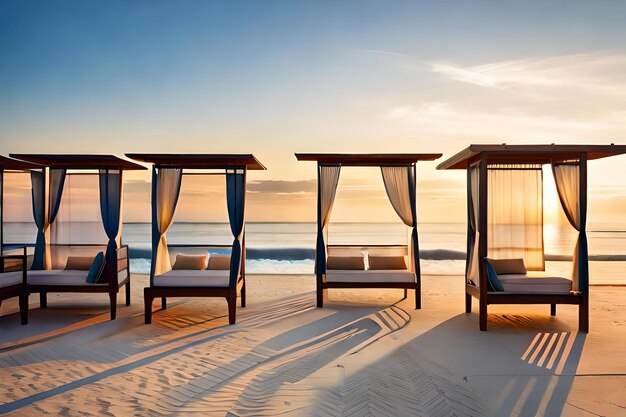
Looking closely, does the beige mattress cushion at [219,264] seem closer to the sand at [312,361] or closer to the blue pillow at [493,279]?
the sand at [312,361]

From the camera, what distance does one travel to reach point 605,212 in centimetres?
3117

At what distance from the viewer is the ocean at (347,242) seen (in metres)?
18.6

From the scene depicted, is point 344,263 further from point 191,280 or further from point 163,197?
point 163,197

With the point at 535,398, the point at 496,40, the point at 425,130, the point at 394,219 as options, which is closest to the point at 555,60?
the point at 496,40

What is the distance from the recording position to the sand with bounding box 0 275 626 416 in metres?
4.00

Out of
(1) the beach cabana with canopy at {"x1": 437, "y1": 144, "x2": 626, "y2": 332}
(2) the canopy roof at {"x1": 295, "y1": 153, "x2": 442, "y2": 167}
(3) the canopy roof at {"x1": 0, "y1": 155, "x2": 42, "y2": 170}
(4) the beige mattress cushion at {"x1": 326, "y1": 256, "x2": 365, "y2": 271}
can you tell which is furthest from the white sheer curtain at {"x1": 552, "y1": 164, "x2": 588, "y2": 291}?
(3) the canopy roof at {"x1": 0, "y1": 155, "x2": 42, "y2": 170}

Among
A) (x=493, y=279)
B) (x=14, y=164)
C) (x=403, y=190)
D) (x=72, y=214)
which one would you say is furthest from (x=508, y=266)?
(x=14, y=164)

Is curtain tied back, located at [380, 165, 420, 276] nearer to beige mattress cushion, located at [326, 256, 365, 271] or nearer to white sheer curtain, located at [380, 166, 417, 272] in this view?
white sheer curtain, located at [380, 166, 417, 272]

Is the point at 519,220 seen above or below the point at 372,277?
above

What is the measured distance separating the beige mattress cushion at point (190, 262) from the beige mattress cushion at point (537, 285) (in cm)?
462

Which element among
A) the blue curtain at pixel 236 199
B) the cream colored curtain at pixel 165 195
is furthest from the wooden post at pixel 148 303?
the blue curtain at pixel 236 199

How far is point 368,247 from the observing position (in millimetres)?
8727

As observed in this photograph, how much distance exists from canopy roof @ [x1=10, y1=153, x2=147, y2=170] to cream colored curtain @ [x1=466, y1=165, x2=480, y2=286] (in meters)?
5.29

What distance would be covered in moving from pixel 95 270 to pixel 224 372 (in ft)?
11.4
